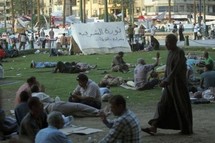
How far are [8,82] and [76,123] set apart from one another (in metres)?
11.6

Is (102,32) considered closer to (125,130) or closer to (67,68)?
(67,68)

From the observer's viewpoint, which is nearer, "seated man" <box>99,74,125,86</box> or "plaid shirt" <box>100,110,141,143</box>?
"plaid shirt" <box>100,110,141,143</box>

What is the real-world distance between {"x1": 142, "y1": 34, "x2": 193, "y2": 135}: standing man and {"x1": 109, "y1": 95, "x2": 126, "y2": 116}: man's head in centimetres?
262

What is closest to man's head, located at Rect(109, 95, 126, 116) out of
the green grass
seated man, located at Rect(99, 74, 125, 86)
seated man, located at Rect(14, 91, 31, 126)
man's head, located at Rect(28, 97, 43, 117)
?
man's head, located at Rect(28, 97, 43, 117)

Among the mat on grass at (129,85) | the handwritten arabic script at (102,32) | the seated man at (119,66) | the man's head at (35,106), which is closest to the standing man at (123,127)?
the man's head at (35,106)

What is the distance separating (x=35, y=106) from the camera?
30.4ft

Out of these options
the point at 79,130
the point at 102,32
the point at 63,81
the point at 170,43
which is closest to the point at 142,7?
the point at 102,32

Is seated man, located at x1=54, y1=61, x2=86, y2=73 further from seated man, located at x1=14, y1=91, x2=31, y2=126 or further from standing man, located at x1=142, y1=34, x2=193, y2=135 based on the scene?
standing man, located at x1=142, y1=34, x2=193, y2=135

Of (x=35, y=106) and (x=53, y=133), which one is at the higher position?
(x=35, y=106)

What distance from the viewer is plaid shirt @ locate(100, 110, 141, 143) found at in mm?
8016

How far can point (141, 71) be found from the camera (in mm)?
20094

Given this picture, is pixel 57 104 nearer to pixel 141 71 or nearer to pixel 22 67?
pixel 141 71

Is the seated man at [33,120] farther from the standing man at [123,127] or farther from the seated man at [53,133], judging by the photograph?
the standing man at [123,127]

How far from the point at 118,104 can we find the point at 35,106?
1.84 m
